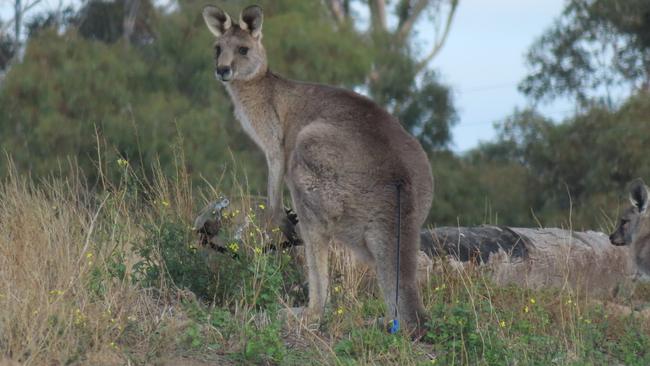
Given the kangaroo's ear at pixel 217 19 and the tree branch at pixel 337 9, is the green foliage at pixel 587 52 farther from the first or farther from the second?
the kangaroo's ear at pixel 217 19

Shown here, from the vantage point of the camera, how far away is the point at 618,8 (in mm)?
28469

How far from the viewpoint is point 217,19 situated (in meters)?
9.09

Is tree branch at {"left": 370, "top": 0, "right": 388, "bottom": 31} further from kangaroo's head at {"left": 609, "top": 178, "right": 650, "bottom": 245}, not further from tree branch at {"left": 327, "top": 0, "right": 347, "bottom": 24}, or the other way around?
kangaroo's head at {"left": 609, "top": 178, "right": 650, "bottom": 245}

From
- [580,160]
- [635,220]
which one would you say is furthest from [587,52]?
[635,220]

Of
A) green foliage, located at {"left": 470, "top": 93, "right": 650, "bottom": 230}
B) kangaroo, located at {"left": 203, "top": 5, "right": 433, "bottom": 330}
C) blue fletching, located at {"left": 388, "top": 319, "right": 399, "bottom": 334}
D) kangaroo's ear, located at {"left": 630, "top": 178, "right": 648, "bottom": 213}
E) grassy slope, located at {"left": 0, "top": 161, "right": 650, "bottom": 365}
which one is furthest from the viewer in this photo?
green foliage, located at {"left": 470, "top": 93, "right": 650, "bottom": 230}

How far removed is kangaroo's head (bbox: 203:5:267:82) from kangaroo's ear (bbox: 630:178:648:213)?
128 inches

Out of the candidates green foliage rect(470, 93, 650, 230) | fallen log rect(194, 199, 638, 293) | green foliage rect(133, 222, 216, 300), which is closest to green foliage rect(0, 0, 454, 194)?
green foliage rect(470, 93, 650, 230)

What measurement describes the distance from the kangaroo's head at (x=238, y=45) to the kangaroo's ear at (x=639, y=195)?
10.7 ft

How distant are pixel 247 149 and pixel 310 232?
19.5 meters

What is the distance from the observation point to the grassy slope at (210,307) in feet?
20.2

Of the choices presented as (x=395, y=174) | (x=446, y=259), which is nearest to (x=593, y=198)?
(x=446, y=259)

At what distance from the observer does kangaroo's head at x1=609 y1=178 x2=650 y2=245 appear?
9.73 m

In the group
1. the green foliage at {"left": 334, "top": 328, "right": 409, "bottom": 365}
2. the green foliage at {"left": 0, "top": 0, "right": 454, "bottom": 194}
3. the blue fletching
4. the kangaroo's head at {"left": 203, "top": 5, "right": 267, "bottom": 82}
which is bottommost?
the green foliage at {"left": 334, "top": 328, "right": 409, "bottom": 365}

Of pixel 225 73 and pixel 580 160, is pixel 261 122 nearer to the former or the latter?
pixel 225 73
